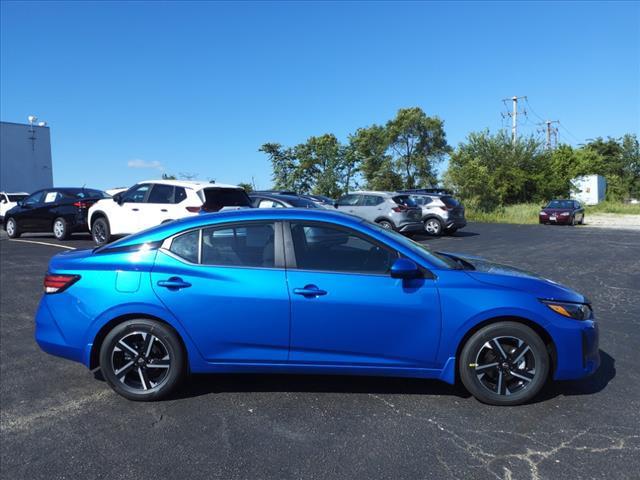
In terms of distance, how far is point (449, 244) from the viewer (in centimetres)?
1571

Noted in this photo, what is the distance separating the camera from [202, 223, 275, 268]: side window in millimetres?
3920

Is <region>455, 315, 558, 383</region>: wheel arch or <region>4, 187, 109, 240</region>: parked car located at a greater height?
<region>4, 187, 109, 240</region>: parked car

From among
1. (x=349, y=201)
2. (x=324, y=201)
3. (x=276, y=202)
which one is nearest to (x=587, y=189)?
(x=324, y=201)

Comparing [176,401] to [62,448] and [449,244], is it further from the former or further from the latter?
[449,244]

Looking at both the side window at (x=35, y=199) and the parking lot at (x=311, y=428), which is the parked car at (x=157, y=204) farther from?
the parking lot at (x=311, y=428)

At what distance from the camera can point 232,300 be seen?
12.4 feet

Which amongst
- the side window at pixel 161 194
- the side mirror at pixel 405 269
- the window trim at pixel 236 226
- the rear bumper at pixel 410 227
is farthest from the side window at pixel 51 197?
the side mirror at pixel 405 269

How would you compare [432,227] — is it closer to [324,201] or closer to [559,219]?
[324,201]

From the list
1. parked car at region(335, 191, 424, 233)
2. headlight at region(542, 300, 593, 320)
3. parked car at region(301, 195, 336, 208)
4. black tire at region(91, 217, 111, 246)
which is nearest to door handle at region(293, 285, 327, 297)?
headlight at region(542, 300, 593, 320)

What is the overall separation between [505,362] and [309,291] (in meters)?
1.57

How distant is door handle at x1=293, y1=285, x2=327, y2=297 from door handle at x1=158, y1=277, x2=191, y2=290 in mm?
849

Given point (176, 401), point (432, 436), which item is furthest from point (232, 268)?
point (432, 436)

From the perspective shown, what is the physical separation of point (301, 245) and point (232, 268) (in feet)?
1.86

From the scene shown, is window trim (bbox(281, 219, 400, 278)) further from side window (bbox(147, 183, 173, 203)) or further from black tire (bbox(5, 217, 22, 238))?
black tire (bbox(5, 217, 22, 238))
